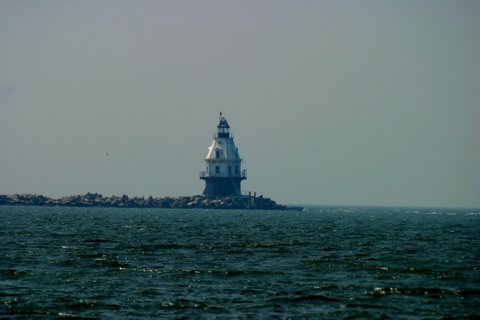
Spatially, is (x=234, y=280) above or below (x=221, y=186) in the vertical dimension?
below

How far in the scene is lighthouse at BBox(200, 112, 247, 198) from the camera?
163500mm

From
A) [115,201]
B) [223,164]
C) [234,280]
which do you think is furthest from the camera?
[115,201]

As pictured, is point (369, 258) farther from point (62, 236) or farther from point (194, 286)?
point (62, 236)

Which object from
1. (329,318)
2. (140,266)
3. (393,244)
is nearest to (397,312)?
(329,318)

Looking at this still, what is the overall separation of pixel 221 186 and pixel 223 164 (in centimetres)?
677

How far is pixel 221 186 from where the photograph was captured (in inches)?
6634

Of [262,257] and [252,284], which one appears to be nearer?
[252,284]

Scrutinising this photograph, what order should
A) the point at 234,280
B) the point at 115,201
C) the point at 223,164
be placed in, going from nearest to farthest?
the point at 234,280
the point at 223,164
the point at 115,201

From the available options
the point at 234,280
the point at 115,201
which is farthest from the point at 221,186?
the point at 234,280

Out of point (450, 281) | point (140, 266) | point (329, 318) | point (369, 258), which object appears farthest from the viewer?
point (369, 258)

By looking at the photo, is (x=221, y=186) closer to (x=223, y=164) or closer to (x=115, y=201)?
(x=223, y=164)

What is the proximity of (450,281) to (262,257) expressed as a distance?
1256 centimetres

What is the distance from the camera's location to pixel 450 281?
38.0m

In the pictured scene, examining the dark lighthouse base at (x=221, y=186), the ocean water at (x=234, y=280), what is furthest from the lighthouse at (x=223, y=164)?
the ocean water at (x=234, y=280)
